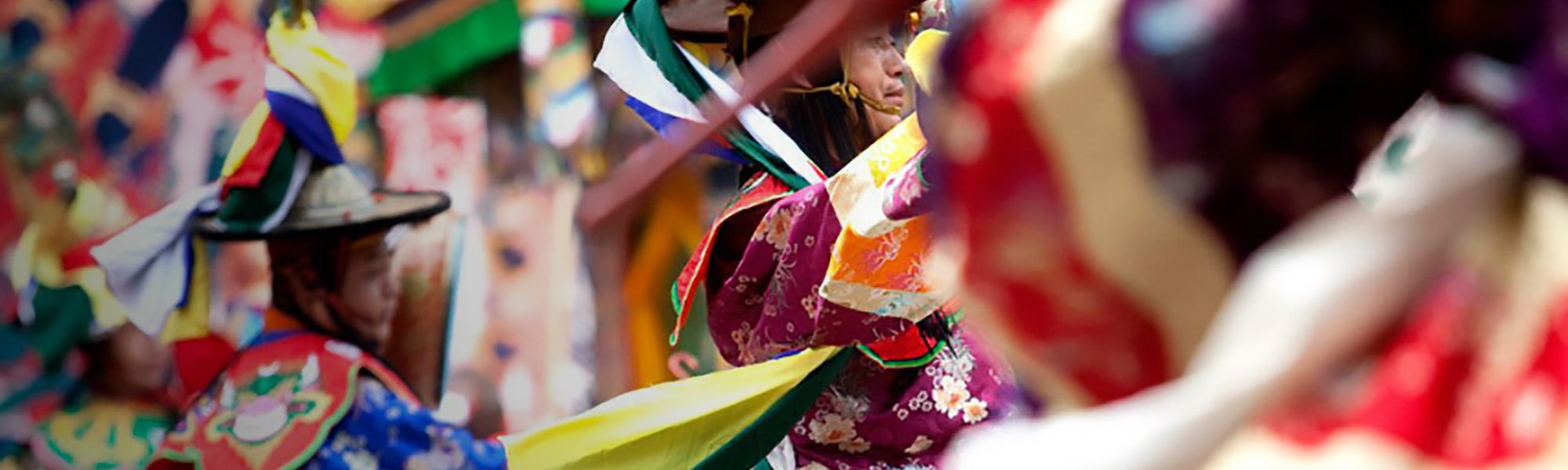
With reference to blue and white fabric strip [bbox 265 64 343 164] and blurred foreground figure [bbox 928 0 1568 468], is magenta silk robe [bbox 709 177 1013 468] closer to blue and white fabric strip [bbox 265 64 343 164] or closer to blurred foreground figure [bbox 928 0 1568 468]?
blue and white fabric strip [bbox 265 64 343 164]

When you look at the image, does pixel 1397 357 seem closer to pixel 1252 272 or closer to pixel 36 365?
pixel 1252 272

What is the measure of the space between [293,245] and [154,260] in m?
0.19

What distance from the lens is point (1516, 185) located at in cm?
75

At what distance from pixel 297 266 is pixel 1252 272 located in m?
2.16

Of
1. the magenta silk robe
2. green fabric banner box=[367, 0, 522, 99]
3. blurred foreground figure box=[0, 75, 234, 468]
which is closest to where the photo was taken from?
the magenta silk robe

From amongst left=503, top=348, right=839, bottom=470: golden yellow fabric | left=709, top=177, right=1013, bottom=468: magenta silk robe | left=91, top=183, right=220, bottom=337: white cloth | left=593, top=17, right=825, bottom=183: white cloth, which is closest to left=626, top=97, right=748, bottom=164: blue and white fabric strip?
left=593, top=17, right=825, bottom=183: white cloth

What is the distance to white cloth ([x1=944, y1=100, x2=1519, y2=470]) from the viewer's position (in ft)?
2.38

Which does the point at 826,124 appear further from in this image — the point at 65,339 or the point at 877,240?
the point at 65,339

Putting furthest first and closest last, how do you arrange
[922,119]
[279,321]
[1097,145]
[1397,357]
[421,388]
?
[421,388], [279,321], [922,119], [1097,145], [1397,357]

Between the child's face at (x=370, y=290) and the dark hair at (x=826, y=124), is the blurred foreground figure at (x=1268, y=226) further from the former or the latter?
the child's face at (x=370, y=290)

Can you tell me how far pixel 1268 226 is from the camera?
Answer: 0.82 meters

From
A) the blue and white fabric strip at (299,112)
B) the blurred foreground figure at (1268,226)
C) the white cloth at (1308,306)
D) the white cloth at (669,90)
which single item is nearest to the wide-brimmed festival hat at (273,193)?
the blue and white fabric strip at (299,112)

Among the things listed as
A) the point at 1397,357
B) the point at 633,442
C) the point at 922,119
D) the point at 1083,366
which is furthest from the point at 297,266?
the point at 1397,357

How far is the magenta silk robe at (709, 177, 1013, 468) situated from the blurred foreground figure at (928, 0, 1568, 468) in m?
1.25
